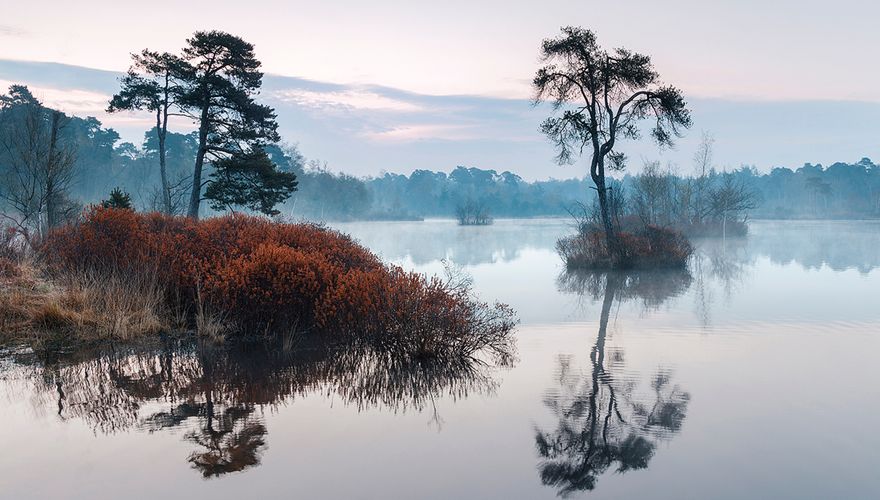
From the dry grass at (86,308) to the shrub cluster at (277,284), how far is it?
347mm

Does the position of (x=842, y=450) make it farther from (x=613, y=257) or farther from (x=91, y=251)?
(x=613, y=257)

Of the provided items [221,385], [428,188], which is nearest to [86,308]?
[221,385]

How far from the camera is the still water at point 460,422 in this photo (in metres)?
5.66

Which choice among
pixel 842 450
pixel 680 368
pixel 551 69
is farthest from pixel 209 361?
pixel 551 69

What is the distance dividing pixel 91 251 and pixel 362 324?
647 cm

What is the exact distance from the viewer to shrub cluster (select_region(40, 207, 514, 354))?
9711 millimetres

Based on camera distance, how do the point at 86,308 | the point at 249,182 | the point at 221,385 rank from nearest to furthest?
1. the point at 221,385
2. the point at 86,308
3. the point at 249,182

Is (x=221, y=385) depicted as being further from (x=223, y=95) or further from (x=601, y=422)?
(x=223, y=95)

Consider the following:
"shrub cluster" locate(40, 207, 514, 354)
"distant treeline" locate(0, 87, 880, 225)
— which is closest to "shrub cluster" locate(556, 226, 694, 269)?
"distant treeline" locate(0, 87, 880, 225)

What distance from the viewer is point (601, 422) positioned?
728 cm

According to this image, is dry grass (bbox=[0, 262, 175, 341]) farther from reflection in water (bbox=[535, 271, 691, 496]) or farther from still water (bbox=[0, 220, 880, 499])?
reflection in water (bbox=[535, 271, 691, 496])

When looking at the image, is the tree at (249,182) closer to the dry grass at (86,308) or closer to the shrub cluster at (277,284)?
the shrub cluster at (277,284)

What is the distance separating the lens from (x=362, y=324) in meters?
9.97

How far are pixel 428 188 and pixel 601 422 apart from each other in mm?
166127
